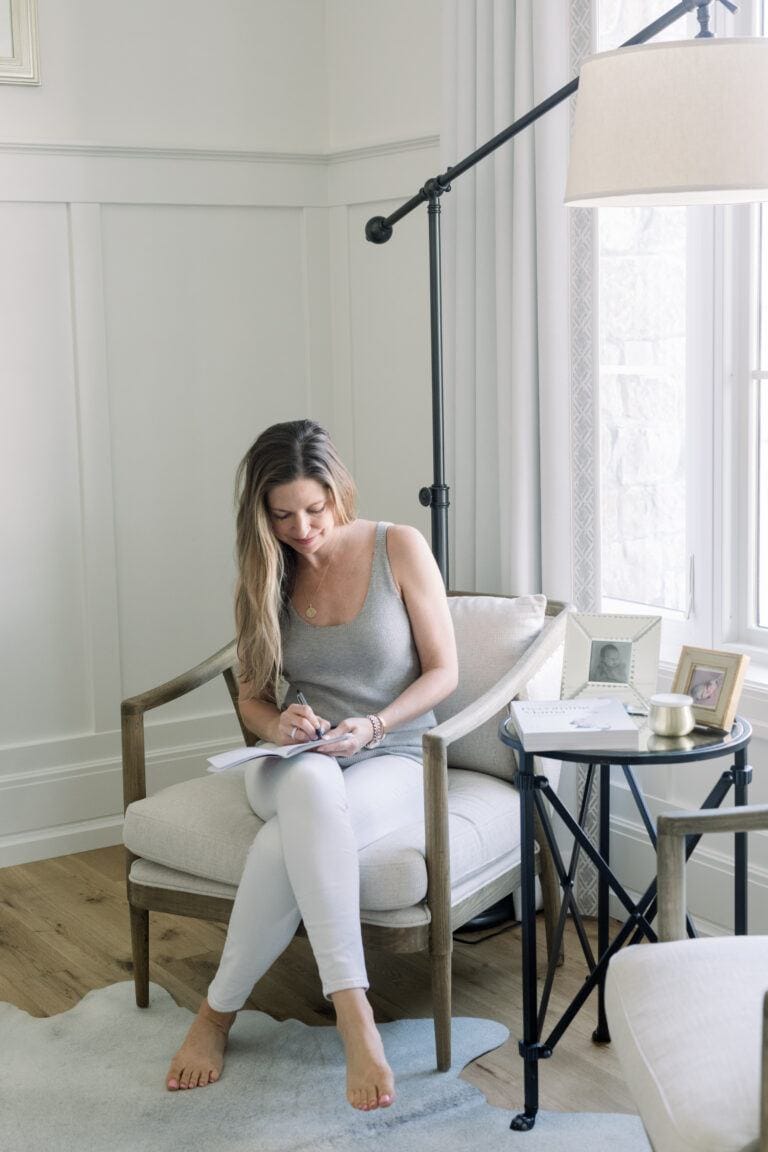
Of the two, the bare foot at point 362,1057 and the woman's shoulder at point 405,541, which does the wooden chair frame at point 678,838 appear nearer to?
the bare foot at point 362,1057

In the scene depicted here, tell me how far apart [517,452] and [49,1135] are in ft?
5.32

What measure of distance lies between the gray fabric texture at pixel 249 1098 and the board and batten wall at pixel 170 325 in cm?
108

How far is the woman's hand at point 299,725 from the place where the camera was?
2.33 meters

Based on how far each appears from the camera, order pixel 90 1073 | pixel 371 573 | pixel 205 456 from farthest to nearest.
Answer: pixel 205 456, pixel 371 573, pixel 90 1073

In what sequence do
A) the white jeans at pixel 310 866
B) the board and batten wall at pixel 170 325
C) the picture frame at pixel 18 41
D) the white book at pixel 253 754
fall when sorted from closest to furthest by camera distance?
the white jeans at pixel 310 866 < the white book at pixel 253 754 < the picture frame at pixel 18 41 < the board and batten wall at pixel 170 325

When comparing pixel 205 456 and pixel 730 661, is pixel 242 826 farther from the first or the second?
pixel 205 456

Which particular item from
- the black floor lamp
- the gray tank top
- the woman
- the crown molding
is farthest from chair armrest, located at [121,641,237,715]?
the crown molding

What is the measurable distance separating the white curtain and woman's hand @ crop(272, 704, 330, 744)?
0.77m

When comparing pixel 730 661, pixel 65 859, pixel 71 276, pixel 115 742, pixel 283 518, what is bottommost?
pixel 65 859

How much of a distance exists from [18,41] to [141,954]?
2.18 metres

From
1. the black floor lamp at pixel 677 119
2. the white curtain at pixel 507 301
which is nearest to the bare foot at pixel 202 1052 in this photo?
the white curtain at pixel 507 301

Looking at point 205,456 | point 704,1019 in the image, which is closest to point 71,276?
point 205,456

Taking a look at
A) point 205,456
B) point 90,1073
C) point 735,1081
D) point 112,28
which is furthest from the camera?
point 205,456

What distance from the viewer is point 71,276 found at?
338 cm
